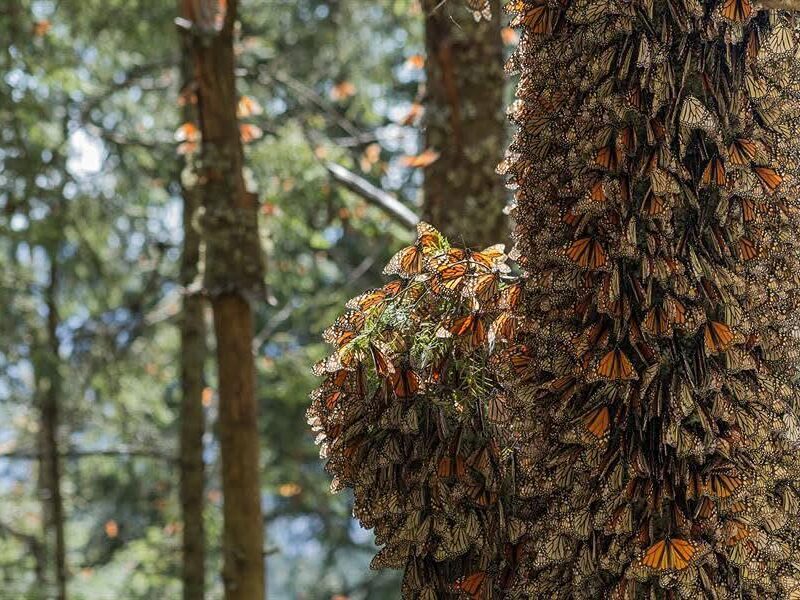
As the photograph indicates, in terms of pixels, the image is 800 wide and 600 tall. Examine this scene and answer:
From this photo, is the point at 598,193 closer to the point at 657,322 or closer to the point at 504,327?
the point at 657,322

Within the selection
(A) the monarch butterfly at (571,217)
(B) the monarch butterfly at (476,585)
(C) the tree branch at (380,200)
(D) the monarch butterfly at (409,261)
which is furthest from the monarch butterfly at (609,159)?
(C) the tree branch at (380,200)

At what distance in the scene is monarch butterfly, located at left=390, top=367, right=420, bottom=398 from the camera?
2.49 meters

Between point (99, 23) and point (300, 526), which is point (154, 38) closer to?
point (99, 23)

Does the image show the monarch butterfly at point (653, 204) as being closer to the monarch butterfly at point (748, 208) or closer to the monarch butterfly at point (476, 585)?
the monarch butterfly at point (748, 208)

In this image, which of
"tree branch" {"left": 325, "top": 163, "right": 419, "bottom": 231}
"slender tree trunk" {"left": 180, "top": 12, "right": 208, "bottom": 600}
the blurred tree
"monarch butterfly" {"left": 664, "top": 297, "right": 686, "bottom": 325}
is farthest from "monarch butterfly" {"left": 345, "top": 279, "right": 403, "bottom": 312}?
"slender tree trunk" {"left": 180, "top": 12, "right": 208, "bottom": 600}

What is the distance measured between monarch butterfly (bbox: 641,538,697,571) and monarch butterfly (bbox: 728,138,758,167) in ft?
2.66

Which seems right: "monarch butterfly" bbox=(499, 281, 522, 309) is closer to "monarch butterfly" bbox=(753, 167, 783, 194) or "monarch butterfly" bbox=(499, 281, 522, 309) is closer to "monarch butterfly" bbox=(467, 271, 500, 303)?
"monarch butterfly" bbox=(467, 271, 500, 303)

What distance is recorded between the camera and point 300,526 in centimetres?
1512

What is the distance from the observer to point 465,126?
15.9ft

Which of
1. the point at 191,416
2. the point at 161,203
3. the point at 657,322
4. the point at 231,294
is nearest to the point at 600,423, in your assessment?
the point at 657,322

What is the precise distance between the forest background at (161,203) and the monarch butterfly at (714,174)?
2556 millimetres

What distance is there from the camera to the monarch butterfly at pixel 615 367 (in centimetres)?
218

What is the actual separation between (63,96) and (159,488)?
4.42 meters

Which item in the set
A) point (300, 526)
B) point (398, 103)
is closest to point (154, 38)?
point (398, 103)
